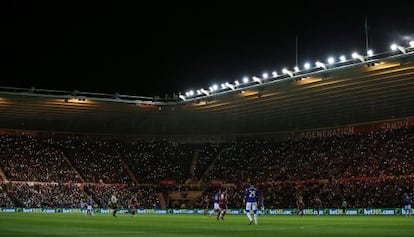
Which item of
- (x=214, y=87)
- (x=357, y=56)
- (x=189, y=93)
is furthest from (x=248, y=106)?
(x=357, y=56)

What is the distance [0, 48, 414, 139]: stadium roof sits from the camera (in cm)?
5178

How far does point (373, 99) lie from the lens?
192 ft

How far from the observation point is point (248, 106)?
6556 centimetres

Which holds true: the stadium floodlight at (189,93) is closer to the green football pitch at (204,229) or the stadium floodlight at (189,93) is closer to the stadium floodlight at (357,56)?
the stadium floodlight at (357,56)

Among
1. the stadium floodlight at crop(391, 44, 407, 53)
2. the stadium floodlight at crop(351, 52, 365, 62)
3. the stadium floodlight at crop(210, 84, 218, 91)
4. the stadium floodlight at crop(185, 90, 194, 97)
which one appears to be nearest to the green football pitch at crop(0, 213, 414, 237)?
the stadium floodlight at crop(391, 44, 407, 53)

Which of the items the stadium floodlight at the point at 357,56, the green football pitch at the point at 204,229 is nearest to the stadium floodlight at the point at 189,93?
the stadium floodlight at the point at 357,56

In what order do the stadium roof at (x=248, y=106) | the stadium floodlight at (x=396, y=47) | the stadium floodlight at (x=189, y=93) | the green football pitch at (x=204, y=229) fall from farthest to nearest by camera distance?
the stadium floodlight at (x=189, y=93), the stadium roof at (x=248, y=106), the stadium floodlight at (x=396, y=47), the green football pitch at (x=204, y=229)

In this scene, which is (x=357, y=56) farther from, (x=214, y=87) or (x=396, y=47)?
(x=214, y=87)

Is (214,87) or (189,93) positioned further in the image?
(189,93)

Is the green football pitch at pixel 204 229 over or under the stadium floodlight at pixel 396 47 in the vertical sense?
under

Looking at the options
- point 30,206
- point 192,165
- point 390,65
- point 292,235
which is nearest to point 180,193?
point 192,165

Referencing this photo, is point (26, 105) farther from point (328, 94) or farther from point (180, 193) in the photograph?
point (328, 94)

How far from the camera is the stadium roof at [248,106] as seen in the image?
51778 mm

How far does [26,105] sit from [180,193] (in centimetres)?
2203
